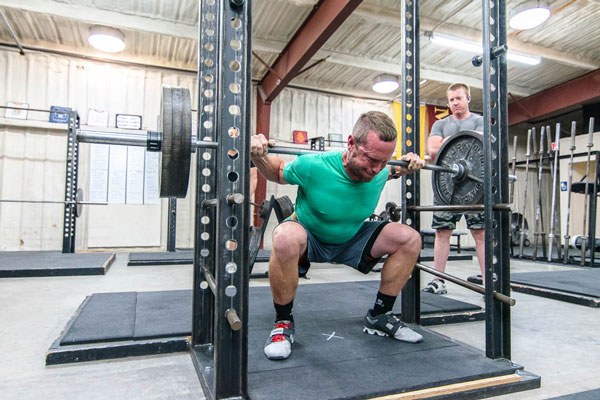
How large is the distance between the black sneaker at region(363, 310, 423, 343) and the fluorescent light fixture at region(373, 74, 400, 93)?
5.24 m

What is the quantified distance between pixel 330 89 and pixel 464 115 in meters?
4.49

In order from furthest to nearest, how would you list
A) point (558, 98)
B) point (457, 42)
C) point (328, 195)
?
point (558, 98)
point (457, 42)
point (328, 195)

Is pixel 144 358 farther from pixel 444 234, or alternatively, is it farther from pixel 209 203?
pixel 444 234

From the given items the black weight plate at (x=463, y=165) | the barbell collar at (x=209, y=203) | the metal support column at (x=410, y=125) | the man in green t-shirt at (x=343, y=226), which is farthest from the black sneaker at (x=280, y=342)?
the black weight plate at (x=463, y=165)

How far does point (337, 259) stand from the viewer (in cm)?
162

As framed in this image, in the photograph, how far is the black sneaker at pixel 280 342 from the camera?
1.28 meters

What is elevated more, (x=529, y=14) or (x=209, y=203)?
(x=529, y=14)

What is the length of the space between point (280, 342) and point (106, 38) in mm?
4774

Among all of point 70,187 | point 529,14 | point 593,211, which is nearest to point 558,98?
point 529,14

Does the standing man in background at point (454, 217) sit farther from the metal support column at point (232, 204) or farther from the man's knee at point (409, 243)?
the metal support column at point (232, 204)

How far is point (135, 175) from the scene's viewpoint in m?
5.50

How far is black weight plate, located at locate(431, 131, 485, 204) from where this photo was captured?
5.42 ft

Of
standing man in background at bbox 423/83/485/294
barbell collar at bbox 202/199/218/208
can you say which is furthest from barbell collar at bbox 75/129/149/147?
standing man in background at bbox 423/83/485/294

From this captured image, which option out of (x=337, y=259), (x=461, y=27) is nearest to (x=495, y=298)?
(x=337, y=259)
